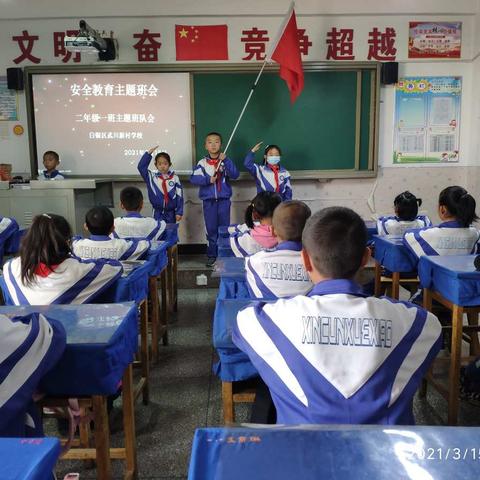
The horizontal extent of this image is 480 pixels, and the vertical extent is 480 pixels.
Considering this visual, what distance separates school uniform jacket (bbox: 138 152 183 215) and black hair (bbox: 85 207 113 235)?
9.85 ft

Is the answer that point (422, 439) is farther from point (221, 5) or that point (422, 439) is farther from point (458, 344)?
point (221, 5)

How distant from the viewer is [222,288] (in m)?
2.06

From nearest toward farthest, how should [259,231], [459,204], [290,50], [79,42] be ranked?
[459,204] → [259,231] → [79,42] → [290,50]

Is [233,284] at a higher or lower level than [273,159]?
lower

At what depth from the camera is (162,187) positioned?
17.5 ft

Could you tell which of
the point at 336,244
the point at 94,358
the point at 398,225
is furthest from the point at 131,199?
the point at 336,244

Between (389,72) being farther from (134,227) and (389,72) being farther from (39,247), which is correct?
(39,247)

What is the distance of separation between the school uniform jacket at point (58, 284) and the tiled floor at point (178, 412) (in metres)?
0.69

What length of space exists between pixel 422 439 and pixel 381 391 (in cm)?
29

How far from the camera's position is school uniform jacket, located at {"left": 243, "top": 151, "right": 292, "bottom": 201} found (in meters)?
5.40

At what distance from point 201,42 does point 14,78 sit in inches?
86.8

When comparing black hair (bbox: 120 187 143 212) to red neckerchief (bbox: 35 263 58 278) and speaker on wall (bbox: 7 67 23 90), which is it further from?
speaker on wall (bbox: 7 67 23 90)

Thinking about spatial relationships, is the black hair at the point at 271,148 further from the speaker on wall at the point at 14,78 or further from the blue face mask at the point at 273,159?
the speaker on wall at the point at 14,78

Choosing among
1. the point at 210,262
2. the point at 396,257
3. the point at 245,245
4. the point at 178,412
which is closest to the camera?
the point at 178,412
